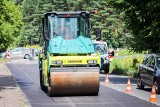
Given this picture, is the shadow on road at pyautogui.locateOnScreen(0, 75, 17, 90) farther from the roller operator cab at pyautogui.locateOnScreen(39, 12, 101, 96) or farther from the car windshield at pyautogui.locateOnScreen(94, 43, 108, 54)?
the car windshield at pyautogui.locateOnScreen(94, 43, 108, 54)

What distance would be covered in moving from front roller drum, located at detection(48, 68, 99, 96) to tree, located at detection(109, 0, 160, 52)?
6757mm

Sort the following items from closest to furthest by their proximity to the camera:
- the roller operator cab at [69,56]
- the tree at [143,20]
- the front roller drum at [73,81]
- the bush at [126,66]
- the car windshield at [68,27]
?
the front roller drum at [73,81] < the roller operator cab at [69,56] < the car windshield at [68,27] < the tree at [143,20] < the bush at [126,66]

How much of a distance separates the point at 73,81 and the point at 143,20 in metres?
8.73

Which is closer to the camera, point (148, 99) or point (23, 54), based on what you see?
point (148, 99)

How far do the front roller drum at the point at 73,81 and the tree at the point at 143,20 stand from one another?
6.76 metres

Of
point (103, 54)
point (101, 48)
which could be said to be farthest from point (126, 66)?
point (101, 48)

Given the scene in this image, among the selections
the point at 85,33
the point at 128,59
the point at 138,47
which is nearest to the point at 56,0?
the point at 128,59

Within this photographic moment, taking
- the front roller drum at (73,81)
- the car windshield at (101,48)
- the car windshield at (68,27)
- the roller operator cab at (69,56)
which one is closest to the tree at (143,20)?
the car windshield at (68,27)

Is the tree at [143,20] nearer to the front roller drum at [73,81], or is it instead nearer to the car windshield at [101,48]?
the front roller drum at [73,81]

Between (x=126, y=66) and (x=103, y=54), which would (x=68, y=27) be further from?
(x=126, y=66)

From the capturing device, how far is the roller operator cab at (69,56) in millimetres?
17562

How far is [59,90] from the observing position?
17578 mm

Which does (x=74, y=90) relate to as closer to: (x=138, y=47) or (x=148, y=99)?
(x=148, y=99)

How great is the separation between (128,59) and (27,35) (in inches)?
3178
